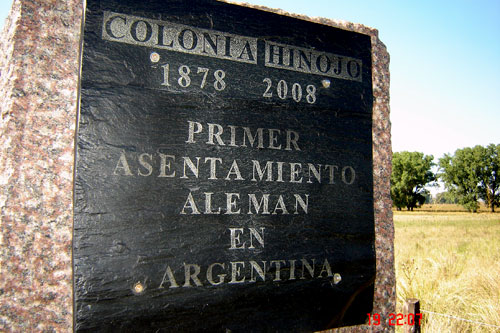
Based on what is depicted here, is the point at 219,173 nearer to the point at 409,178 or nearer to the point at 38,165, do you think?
the point at 38,165

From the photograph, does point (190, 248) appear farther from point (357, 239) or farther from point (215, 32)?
point (215, 32)

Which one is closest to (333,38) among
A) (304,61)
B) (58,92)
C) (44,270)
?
(304,61)

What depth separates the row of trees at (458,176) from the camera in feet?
170

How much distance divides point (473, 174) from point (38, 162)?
205 ft

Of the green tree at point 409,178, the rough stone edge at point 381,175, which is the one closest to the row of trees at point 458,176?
the green tree at point 409,178

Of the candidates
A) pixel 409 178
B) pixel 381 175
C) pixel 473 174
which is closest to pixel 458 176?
pixel 473 174

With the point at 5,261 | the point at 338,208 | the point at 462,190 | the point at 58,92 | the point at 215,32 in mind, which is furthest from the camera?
the point at 462,190

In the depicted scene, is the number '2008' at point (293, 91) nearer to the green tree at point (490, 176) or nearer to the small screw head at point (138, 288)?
the small screw head at point (138, 288)

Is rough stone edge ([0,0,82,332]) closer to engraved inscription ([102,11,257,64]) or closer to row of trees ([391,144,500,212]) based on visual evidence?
engraved inscription ([102,11,257,64])

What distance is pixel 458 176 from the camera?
2115 inches

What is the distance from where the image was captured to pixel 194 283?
1.55m

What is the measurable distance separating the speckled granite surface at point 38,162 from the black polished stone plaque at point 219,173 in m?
0.12

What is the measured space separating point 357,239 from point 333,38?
3.87 ft

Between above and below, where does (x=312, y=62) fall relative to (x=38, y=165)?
above
